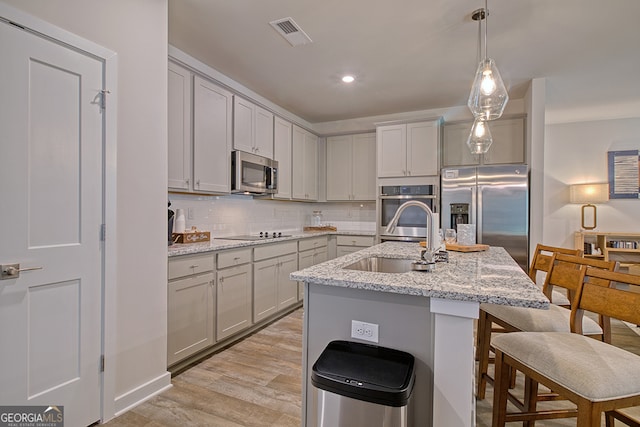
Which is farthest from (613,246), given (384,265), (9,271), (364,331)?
(9,271)

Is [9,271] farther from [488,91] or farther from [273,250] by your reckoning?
[488,91]

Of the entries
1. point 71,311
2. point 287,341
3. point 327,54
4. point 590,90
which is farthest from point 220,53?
point 590,90

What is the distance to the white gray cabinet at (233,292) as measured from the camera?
2.72 m

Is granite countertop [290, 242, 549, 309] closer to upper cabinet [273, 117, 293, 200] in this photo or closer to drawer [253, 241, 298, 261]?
drawer [253, 241, 298, 261]

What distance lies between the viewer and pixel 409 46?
2.82 metres

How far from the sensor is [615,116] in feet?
16.8

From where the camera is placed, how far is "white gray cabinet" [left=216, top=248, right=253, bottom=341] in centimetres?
272

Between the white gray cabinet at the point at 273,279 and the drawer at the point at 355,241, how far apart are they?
36.2 inches

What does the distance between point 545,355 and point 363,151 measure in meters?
3.91

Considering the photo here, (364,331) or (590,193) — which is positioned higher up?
(590,193)

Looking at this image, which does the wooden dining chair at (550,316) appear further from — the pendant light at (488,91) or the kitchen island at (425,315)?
the pendant light at (488,91)

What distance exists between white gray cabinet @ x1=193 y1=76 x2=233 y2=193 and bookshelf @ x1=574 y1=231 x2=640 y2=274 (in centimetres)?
545

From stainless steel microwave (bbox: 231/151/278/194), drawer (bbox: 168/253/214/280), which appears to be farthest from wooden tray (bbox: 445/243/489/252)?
stainless steel microwave (bbox: 231/151/278/194)

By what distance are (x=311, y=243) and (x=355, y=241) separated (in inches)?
27.2
